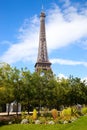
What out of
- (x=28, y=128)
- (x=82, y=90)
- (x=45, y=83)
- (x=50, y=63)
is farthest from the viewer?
(x=50, y=63)

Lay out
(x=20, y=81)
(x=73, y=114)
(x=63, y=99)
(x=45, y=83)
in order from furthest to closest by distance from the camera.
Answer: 1. (x=63, y=99)
2. (x=45, y=83)
3. (x=20, y=81)
4. (x=73, y=114)

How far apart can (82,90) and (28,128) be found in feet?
131

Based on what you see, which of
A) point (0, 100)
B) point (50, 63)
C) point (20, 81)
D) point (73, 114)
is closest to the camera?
point (73, 114)

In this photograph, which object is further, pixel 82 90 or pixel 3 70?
pixel 82 90

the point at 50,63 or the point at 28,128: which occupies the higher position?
the point at 50,63

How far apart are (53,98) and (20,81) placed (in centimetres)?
1181

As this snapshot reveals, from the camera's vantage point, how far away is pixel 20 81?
48156 mm

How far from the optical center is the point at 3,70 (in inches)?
1684

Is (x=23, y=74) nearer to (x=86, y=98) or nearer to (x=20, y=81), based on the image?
(x=20, y=81)

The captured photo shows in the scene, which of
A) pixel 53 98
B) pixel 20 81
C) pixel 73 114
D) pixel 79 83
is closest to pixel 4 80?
pixel 20 81

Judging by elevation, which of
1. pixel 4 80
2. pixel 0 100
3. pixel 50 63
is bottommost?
pixel 0 100

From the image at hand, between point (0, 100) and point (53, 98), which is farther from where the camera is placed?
point (53, 98)

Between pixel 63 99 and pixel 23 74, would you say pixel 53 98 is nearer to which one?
pixel 63 99

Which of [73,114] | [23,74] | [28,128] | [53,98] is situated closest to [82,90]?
[53,98]
